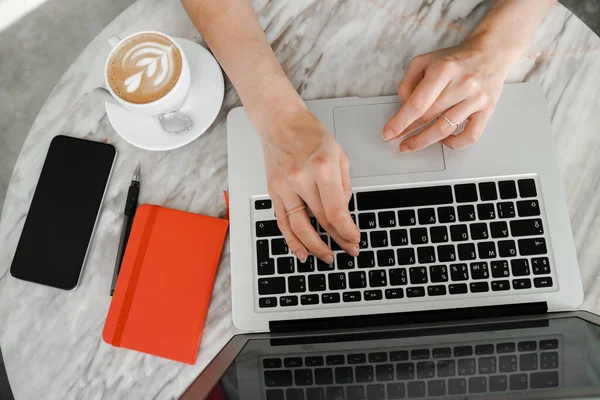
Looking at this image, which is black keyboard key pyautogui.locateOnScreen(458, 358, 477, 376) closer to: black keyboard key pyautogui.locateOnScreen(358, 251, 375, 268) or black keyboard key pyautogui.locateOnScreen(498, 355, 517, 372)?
black keyboard key pyautogui.locateOnScreen(498, 355, 517, 372)

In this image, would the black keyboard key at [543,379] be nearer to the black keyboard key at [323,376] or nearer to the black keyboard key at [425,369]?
the black keyboard key at [425,369]

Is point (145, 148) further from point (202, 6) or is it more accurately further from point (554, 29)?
point (554, 29)

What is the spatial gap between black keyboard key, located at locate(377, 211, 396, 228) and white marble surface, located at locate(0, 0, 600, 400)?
8.1 inches

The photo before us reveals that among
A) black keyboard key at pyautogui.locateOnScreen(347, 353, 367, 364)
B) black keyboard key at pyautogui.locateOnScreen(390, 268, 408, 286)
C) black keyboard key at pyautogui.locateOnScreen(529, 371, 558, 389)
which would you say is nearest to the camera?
black keyboard key at pyautogui.locateOnScreen(529, 371, 558, 389)

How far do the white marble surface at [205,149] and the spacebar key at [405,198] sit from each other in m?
0.18

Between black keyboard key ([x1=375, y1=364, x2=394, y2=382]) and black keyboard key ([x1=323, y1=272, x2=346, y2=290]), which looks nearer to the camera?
black keyboard key ([x1=375, y1=364, x2=394, y2=382])

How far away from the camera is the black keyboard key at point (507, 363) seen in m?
0.54

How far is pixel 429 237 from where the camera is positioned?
0.70 m

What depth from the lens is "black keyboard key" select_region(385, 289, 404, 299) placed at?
2.26 ft

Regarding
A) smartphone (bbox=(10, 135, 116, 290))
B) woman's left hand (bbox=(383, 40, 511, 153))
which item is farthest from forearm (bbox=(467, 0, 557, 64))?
smartphone (bbox=(10, 135, 116, 290))

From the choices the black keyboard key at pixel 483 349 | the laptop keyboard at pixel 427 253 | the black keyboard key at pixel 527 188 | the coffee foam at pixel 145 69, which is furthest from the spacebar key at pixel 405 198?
the coffee foam at pixel 145 69

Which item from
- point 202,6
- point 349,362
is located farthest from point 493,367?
point 202,6

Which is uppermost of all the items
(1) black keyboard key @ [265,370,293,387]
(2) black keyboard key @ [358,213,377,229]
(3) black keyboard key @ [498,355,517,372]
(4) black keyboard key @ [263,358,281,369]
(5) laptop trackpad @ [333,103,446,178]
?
(5) laptop trackpad @ [333,103,446,178]

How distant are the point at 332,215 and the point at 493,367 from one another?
0.27m
